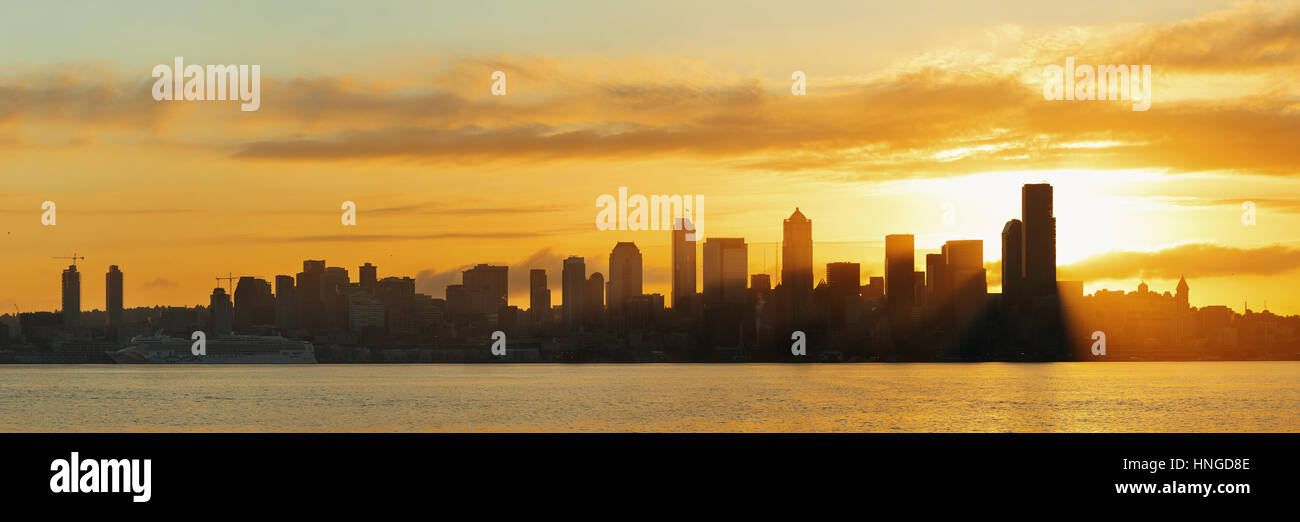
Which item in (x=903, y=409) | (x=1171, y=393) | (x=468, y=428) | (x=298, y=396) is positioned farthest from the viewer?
(x=1171, y=393)

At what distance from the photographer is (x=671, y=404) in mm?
134000

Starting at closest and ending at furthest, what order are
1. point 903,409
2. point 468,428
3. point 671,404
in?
point 468,428 → point 903,409 → point 671,404
